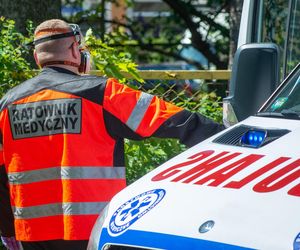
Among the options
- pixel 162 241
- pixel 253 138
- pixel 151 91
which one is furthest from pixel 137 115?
pixel 151 91

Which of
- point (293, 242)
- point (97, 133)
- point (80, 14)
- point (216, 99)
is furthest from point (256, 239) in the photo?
point (80, 14)

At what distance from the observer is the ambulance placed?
292 centimetres

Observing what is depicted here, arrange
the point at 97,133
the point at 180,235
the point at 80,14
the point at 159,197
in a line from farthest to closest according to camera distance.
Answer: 1. the point at 80,14
2. the point at 97,133
3. the point at 159,197
4. the point at 180,235

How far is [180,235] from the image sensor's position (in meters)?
3.06

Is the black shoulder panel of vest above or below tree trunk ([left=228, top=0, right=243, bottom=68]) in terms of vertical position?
above

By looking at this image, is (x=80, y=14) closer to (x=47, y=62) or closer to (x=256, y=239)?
(x=47, y=62)

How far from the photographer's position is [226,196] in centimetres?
311

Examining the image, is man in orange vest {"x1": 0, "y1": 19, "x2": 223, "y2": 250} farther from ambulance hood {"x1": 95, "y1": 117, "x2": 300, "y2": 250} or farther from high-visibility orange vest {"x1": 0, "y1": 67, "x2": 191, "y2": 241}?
ambulance hood {"x1": 95, "y1": 117, "x2": 300, "y2": 250}

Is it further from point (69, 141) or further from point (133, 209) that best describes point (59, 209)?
point (133, 209)

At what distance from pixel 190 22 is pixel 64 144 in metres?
7.80

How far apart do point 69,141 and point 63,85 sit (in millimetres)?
250

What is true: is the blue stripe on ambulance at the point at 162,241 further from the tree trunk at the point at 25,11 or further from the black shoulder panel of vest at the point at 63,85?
the tree trunk at the point at 25,11

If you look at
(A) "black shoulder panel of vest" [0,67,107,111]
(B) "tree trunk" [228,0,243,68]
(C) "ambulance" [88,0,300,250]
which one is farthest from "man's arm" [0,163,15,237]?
(B) "tree trunk" [228,0,243,68]

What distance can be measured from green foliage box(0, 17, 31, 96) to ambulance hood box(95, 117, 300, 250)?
2428mm
